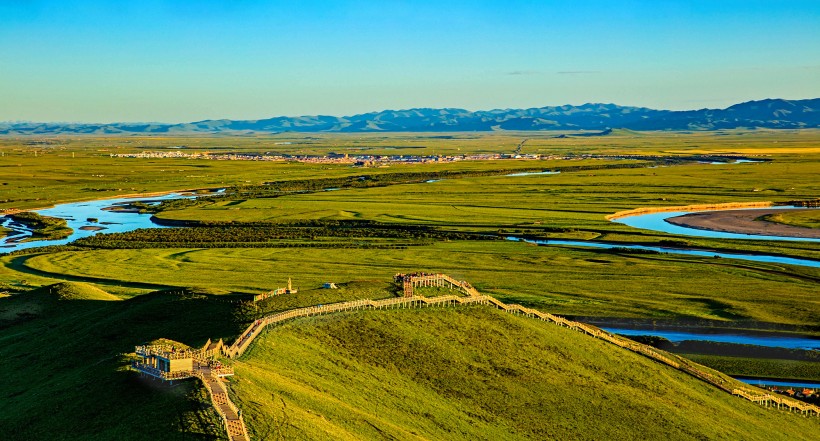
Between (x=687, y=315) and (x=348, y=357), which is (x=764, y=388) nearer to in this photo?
(x=687, y=315)

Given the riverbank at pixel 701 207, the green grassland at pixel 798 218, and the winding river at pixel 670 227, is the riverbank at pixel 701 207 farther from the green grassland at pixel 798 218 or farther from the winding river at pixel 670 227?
the green grassland at pixel 798 218

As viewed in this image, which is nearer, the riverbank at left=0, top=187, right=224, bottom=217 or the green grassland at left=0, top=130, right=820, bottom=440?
the green grassland at left=0, top=130, right=820, bottom=440

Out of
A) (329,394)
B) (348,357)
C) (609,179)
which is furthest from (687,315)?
(609,179)

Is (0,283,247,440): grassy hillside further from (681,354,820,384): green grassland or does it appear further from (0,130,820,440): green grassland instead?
(681,354,820,384): green grassland

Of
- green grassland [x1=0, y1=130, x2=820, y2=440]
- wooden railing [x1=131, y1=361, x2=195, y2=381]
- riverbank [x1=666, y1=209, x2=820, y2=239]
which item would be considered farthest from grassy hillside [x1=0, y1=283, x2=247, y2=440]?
riverbank [x1=666, y1=209, x2=820, y2=239]

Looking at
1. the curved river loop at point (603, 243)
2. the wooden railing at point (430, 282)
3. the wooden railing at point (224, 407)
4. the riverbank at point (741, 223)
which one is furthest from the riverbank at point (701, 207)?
the wooden railing at point (224, 407)
